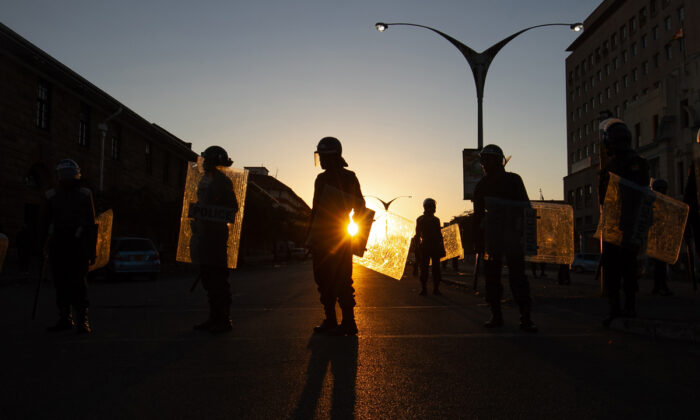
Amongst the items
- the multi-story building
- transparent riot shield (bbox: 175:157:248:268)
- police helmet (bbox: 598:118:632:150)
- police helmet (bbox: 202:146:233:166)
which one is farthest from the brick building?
the multi-story building

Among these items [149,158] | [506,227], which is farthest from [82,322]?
[149,158]

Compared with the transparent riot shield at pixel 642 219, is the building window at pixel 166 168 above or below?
above

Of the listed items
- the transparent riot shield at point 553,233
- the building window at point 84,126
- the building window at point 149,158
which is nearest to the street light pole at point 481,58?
the transparent riot shield at point 553,233

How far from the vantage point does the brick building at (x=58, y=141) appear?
26.9 meters

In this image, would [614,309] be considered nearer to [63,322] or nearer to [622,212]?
[622,212]

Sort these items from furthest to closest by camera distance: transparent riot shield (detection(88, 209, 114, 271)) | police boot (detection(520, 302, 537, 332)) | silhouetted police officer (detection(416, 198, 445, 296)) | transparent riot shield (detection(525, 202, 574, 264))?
silhouetted police officer (detection(416, 198, 445, 296))
transparent riot shield (detection(88, 209, 114, 271))
transparent riot shield (detection(525, 202, 574, 264))
police boot (detection(520, 302, 537, 332))

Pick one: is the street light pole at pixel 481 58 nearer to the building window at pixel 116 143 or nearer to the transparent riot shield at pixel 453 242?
the transparent riot shield at pixel 453 242

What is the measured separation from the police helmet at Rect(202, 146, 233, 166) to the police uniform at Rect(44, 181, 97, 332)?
132 centimetres

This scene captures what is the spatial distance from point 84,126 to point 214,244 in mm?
30869

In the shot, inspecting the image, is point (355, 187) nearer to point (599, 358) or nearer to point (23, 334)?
point (599, 358)

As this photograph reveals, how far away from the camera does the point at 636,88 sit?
65.2 meters

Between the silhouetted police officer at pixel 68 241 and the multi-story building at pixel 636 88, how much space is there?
113 feet

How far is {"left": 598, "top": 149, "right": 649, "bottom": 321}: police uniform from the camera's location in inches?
234

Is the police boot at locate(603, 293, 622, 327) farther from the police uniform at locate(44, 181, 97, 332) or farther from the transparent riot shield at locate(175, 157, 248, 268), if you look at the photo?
the police uniform at locate(44, 181, 97, 332)
